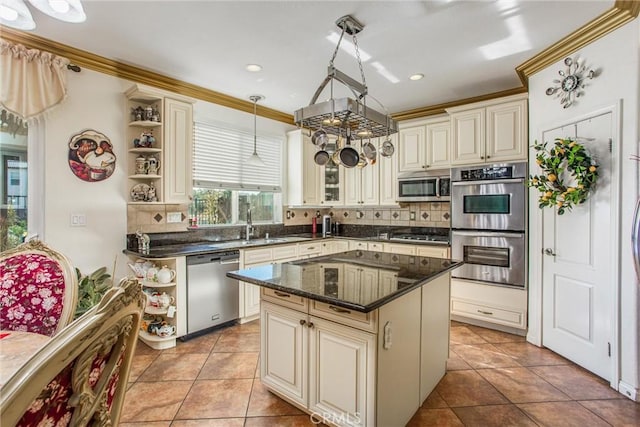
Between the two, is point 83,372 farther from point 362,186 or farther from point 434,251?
point 362,186

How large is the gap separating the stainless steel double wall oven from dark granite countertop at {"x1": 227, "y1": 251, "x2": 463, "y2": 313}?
4.11ft

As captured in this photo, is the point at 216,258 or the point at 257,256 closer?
the point at 216,258

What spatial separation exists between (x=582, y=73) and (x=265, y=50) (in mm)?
2600

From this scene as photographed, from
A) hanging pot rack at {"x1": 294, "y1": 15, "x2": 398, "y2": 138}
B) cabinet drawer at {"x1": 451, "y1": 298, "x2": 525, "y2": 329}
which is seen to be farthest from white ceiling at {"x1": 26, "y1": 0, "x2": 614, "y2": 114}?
cabinet drawer at {"x1": 451, "y1": 298, "x2": 525, "y2": 329}

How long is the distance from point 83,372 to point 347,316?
1194 mm

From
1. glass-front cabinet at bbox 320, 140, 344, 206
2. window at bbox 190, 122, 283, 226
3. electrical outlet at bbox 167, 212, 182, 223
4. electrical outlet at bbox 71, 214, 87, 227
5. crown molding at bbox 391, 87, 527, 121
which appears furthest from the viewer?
glass-front cabinet at bbox 320, 140, 344, 206

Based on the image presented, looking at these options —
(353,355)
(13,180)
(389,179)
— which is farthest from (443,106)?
(13,180)

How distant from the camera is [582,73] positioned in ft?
8.32

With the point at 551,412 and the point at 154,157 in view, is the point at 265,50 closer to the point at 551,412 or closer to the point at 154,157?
the point at 154,157

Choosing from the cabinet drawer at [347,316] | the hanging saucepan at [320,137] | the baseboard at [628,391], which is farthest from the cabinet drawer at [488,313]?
the hanging saucepan at [320,137]

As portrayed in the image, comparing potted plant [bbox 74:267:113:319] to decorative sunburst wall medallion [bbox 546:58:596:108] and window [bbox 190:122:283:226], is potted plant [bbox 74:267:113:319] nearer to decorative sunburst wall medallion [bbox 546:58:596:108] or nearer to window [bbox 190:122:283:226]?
window [bbox 190:122:283:226]

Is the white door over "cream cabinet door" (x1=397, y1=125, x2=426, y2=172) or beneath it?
beneath

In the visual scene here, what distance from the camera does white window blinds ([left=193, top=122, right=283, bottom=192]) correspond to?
3.76m

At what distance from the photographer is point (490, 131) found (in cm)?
341
